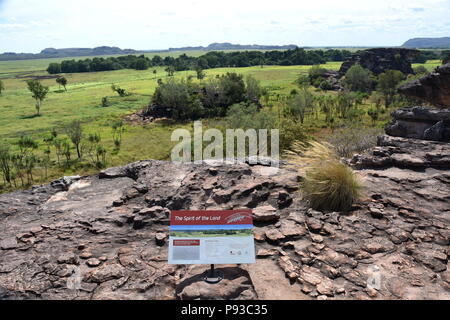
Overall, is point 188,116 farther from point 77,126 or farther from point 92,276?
point 92,276

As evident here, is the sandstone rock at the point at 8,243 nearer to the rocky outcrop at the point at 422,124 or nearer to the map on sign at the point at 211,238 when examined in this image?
the map on sign at the point at 211,238

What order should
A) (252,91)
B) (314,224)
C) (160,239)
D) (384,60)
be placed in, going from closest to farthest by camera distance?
(160,239) → (314,224) → (252,91) → (384,60)

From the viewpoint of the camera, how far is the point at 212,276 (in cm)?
Result: 552

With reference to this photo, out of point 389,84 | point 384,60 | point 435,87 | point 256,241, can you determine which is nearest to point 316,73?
point 384,60

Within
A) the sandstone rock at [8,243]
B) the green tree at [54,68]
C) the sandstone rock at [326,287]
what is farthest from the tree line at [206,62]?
the sandstone rock at [326,287]

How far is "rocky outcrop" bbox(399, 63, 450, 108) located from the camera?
14828 mm

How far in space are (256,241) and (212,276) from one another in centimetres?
159

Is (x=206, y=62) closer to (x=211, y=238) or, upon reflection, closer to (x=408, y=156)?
(x=408, y=156)

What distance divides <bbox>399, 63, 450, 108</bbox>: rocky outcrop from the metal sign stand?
14.4 metres

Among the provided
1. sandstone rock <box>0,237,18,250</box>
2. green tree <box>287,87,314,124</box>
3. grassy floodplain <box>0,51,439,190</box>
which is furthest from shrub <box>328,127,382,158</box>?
green tree <box>287,87,314,124</box>

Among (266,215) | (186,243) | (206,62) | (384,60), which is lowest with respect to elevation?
(266,215)

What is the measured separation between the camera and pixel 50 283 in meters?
5.79
